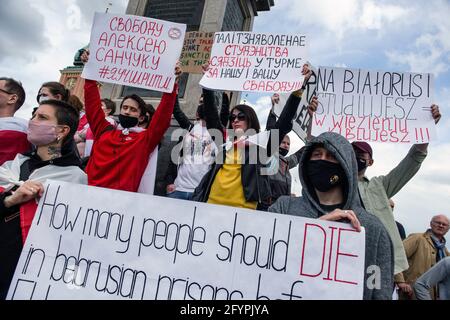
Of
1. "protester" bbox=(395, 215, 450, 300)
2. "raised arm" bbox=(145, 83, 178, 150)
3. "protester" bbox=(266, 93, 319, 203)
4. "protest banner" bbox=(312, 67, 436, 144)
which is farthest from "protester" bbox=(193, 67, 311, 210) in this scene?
"protester" bbox=(395, 215, 450, 300)

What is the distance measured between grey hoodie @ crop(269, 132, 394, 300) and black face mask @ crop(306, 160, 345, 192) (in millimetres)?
60

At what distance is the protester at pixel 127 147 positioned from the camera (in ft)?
10.6

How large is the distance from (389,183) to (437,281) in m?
1.38

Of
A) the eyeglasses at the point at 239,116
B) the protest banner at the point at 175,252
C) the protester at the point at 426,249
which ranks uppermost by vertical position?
the eyeglasses at the point at 239,116

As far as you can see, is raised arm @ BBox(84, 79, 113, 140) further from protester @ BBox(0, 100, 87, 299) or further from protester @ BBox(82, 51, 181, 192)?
protester @ BBox(0, 100, 87, 299)

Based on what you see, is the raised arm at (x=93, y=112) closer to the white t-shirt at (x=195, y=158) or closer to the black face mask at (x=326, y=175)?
the white t-shirt at (x=195, y=158)

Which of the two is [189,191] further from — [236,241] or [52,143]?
[236,241]

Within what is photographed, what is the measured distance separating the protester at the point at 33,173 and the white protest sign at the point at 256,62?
1.65 meters

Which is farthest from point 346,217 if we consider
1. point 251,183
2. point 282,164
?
point 282,164

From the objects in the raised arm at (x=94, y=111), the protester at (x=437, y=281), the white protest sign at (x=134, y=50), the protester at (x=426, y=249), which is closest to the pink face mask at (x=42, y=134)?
the raised arm at (x=94, y=111)

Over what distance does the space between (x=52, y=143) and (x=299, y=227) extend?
180 cm

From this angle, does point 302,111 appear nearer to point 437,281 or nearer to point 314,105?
point 314,105

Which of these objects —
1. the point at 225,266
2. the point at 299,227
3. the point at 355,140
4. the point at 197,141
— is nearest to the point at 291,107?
the point at 355,140

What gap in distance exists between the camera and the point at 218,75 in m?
3.73
